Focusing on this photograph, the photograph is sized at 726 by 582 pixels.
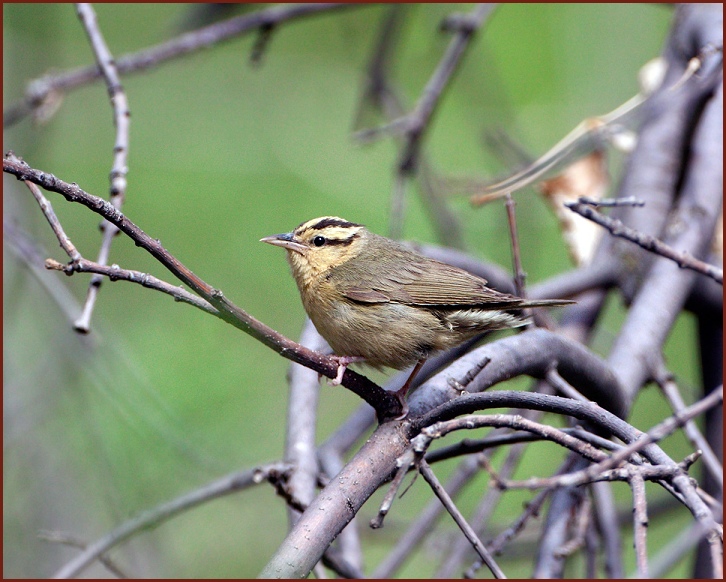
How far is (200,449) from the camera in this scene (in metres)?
4.71

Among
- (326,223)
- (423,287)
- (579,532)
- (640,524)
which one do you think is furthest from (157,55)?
(640,524)

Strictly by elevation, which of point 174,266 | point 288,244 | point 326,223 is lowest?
point 174,266

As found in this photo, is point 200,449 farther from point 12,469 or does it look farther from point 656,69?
point 656,69

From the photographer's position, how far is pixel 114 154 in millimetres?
2781

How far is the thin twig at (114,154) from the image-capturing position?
222 cm

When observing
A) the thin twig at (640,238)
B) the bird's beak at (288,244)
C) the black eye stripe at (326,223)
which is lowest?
the thin twig at (640,238)

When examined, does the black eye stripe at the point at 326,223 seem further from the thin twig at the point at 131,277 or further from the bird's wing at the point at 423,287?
the thin twig at the point at 131,277

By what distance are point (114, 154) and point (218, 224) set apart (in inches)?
134

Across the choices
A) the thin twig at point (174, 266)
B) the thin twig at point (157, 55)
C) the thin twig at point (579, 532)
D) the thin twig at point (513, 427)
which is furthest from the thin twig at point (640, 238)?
the thin twig at point (157, 55)

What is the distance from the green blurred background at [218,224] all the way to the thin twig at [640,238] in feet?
7.68

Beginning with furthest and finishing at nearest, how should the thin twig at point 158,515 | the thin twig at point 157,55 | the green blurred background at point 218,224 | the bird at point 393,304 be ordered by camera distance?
the green blurred background at point 218,224 → the thin twig at point 157,55 → the bird at point 393,304 → the thin twig at point 158,515

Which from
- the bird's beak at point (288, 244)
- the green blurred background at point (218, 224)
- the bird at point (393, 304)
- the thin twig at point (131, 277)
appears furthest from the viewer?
the green blurred background at point (218, 224)

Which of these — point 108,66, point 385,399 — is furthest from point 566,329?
point 108,66

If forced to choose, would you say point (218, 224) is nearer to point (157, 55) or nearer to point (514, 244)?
point (157, 55)
